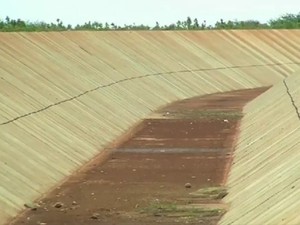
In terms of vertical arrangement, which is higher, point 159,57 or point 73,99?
point 159,57

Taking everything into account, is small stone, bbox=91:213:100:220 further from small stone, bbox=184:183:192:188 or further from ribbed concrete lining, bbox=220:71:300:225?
small stone, bbox=184:183:192:188

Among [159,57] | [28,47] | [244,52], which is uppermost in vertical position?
[244,52]

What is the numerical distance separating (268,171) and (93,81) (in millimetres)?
20141

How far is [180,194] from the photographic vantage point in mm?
Answer: 20500

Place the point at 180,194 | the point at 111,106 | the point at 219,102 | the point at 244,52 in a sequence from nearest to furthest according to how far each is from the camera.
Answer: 1. the point at 180,194
2. the point at 111,106
3. the point at 219,102
4. the point at 244,52

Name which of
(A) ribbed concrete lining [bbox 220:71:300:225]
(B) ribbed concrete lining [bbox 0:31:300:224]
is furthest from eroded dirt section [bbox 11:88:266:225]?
(B) ribbed concrete lining [bbox 0:31:300:224]

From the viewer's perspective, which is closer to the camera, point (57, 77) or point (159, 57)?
point (57, 77)

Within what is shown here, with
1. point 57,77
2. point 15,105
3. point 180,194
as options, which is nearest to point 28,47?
point 57,77

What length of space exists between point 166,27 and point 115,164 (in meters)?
42.4

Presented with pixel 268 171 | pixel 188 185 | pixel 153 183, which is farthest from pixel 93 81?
pixel 268 171

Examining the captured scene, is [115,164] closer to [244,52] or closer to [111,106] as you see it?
[111,106]

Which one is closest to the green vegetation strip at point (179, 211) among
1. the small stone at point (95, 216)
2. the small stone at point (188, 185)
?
the small stone at point (95, 216)

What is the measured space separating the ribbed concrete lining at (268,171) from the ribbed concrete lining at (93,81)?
151 centimetres

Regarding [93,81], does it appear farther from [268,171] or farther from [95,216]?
[268,171]
